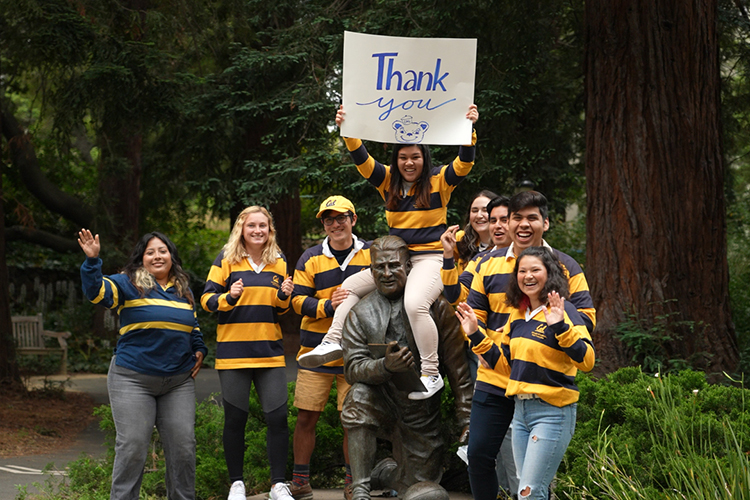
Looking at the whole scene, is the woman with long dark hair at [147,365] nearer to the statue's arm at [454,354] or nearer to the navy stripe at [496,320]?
the statue's arm at [454,354]

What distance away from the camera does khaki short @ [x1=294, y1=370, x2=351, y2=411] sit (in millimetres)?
5289

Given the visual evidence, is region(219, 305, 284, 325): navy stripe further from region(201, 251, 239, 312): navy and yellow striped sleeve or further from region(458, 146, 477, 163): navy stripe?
region(458, 146, 477, 163): navy stripe

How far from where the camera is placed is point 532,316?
3.95m

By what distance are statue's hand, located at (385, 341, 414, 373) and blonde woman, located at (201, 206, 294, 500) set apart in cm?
91

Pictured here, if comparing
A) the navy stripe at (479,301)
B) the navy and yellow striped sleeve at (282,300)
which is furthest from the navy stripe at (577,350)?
the navy and yellow striped sleeve at (282,300)

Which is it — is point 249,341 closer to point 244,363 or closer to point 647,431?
point 244,363

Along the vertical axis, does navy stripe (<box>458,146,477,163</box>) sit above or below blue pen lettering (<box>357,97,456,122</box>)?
below

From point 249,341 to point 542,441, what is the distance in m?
2.12

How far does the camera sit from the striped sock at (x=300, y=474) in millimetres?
5199

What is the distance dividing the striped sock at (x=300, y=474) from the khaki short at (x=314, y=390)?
0.39 m

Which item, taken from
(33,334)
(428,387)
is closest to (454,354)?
(428,387)

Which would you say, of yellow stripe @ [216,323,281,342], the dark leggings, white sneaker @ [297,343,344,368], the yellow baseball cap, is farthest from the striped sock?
the yellow baseball cap

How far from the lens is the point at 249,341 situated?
510 centimetres

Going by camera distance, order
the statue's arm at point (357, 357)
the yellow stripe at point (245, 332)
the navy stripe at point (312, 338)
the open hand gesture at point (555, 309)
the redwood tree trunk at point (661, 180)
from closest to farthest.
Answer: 1. the open hand gesture at point (555, 309)
2. the statue's arm at point (357, 357)
3. the yellow stripe at point (245, 332)
4. the navy stripe at point (312, 338)
5. the redwood tree trunk at point (661, 180)
